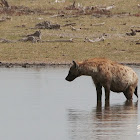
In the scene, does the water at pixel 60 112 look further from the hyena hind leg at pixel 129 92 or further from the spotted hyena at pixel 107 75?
the spotted hyena at pixel 107 75

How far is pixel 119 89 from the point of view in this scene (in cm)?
1805

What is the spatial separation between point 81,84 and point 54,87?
1.31 meters

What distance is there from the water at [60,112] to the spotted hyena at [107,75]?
30cm

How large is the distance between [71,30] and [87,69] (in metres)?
15.8

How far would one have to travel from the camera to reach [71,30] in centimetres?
3347

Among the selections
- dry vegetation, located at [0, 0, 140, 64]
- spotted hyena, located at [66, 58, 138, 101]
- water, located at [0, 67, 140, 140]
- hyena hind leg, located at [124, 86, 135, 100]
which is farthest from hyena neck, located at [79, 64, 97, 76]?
dry vegetation, located at [0, 0, 140, 64]

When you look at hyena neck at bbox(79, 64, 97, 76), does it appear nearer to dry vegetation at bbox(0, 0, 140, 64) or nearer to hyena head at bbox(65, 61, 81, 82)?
hyena head at bbox(65, 61, 81, 82)

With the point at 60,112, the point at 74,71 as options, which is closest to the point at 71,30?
the point at 74,71

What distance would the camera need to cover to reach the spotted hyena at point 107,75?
17656 mm

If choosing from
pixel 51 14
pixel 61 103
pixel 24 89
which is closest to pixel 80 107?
pixel 61 103

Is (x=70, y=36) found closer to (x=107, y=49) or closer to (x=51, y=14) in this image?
(x=107, y=49)

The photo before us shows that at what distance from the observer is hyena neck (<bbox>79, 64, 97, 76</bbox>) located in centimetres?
1766

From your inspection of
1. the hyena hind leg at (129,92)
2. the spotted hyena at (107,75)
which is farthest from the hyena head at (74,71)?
the hyena hind leg at (129,92)

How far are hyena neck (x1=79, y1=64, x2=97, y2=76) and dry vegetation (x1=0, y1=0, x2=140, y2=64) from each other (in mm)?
8981
